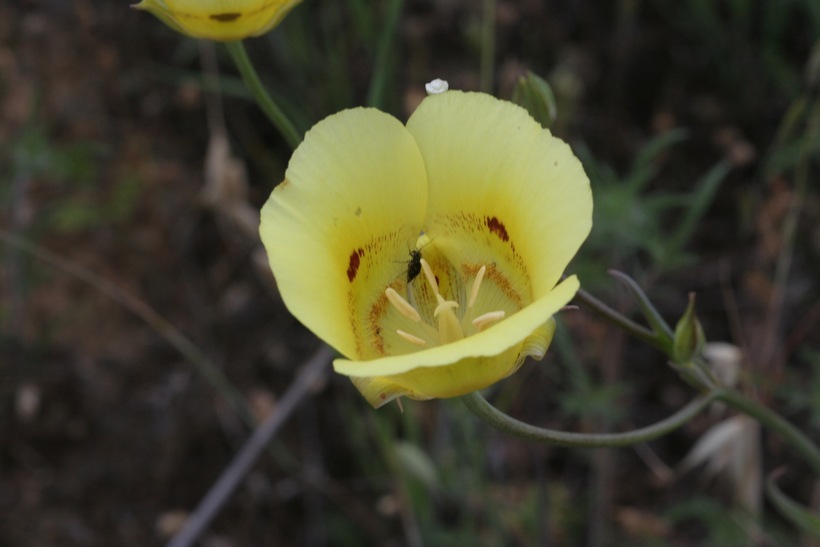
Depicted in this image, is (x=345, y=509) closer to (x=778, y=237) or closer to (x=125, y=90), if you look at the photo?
(x=778, y=237)

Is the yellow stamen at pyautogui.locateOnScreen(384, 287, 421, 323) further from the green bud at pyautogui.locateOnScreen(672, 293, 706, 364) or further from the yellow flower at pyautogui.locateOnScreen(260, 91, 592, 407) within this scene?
the green bud at pyautogui.locateOnScreen(672, 293, 706, 364)

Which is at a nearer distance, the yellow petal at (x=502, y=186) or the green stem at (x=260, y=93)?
the yellow petal at (x=502, y=186)

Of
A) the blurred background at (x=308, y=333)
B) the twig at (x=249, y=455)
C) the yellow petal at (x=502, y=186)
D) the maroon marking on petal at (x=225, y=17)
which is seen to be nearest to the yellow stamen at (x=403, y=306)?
the yellow petal at (x=502, y=186)

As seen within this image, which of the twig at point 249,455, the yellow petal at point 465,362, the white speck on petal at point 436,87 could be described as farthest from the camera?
the twig at point 249,455

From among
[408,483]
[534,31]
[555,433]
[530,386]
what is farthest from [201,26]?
[534,31]

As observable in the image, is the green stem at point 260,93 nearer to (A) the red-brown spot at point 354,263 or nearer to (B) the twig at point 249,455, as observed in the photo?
(A) the red-brown spot at point 354,263

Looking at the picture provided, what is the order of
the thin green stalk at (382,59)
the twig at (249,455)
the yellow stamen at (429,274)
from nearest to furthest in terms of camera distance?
the yellow stamen at (429,274) < the thin green stalk at (382,59) < the twig at (249,455)
